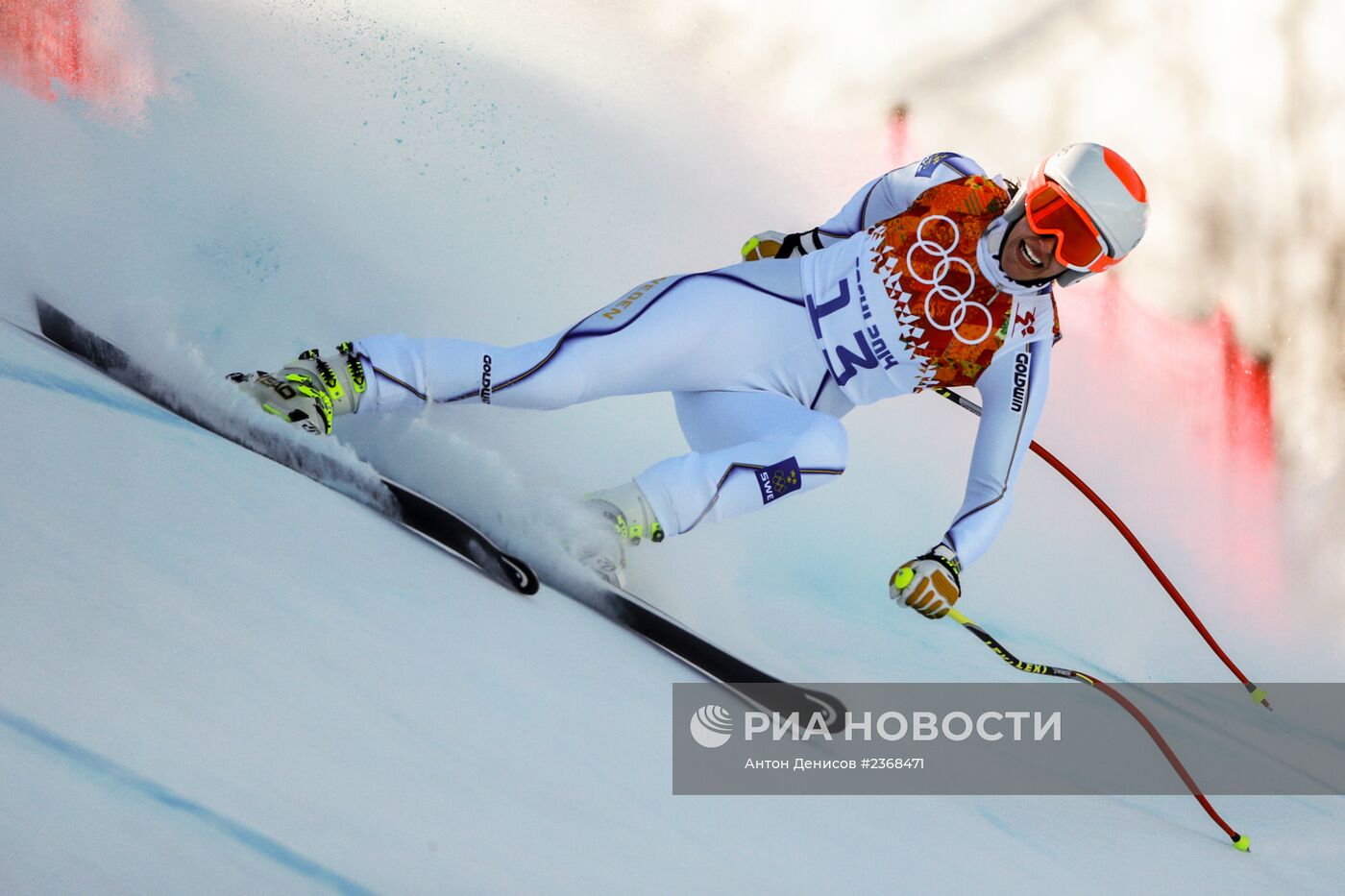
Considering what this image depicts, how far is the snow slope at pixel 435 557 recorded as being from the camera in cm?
130

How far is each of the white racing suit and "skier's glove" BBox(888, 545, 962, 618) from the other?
7 cm

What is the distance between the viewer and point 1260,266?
451cm

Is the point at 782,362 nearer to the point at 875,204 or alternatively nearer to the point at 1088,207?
the point at 875,204

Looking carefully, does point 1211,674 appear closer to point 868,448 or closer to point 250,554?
point 868,448

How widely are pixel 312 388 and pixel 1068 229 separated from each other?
132 cm

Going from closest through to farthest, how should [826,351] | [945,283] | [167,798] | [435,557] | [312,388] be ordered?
[167,798] < [435,557] < [312,388] < [945,283] < [826,351]

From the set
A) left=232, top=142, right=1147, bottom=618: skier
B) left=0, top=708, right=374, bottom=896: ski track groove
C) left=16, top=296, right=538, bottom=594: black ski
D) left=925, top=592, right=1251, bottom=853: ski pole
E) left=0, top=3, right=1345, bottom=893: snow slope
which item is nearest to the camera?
left=0, top=708, right=374, bottom=896: ski track groove

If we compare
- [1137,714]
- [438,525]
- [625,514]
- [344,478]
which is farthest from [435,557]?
[1137,714]

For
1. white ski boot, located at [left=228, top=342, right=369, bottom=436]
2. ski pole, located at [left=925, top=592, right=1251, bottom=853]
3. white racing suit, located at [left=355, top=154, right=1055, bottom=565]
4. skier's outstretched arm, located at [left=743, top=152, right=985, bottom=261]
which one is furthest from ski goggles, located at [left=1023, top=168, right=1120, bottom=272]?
white ski boot, located at [left=228, top=342, right=369, bottom=436]

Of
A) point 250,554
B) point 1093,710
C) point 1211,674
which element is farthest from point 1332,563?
point 250,554

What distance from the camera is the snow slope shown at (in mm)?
1297

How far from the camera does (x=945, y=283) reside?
2.24 meters

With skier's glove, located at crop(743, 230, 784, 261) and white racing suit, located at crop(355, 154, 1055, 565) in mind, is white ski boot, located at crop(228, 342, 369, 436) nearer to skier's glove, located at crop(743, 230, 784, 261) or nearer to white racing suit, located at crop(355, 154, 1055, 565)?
white racing suit, located at crop(355, 154, 1055, 565)

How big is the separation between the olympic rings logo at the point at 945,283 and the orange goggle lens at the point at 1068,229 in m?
0.16
